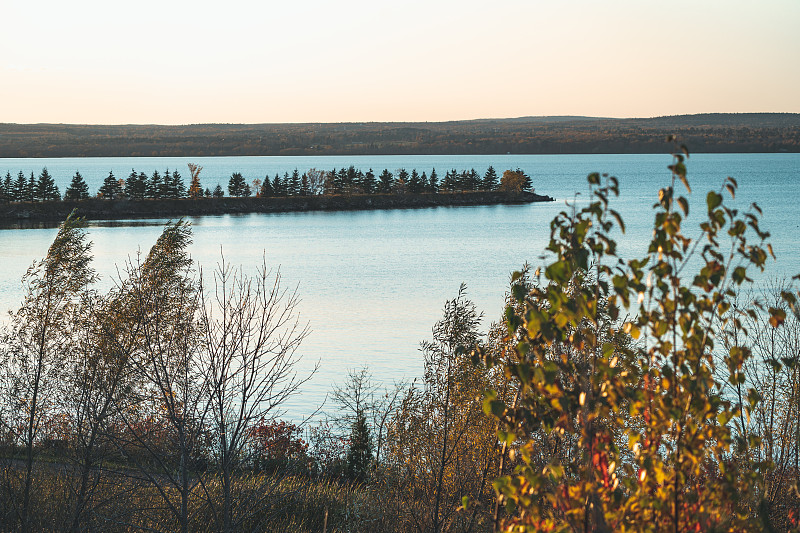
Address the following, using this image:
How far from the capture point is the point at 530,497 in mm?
4422

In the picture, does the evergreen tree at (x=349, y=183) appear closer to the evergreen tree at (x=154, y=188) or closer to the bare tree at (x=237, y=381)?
the evergreen tree at (x=154, y=188)

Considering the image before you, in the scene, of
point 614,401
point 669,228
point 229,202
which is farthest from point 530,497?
point 229,202

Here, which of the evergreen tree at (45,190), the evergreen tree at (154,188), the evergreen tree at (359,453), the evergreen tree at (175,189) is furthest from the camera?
the evergreen tree at (175,189)

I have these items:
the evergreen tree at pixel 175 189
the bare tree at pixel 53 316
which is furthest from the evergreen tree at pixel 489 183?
the bare tree at pixel 53 316

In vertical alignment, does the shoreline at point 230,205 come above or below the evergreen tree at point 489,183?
below

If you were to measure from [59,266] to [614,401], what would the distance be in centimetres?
1531

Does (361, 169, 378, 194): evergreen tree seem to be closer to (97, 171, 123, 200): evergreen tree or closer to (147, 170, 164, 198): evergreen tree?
(147, 170, 164, 198): evergreen tree

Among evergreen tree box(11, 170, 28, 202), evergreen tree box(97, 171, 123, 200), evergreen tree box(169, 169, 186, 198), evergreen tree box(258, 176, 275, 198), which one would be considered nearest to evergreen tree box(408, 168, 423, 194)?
evergreen tree box(258, 176, 275, 198)

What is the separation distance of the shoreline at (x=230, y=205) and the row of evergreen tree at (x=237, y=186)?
2.15m

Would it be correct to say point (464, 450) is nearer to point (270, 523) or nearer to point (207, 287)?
point (270, 523)

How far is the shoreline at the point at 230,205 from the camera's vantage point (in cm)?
9388

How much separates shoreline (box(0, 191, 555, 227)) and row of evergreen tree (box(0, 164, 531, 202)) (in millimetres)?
2150

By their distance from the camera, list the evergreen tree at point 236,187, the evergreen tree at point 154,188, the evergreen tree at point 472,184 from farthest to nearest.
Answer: the evergreen tree at point 472,184
the evergreen tree at point 236,187
the evergreen tree at point 154,188

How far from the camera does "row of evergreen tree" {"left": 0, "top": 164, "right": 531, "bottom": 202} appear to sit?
98375mm
